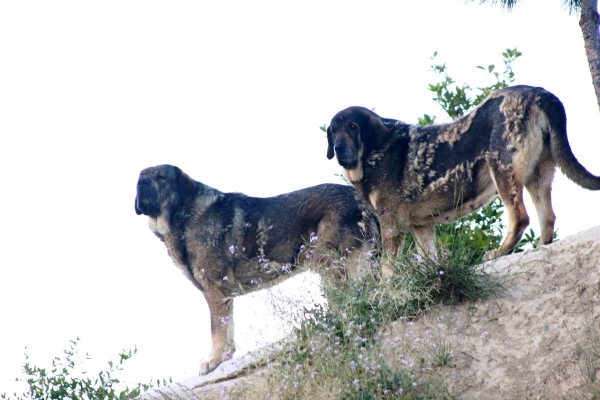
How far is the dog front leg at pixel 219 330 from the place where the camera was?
10547 millimetres

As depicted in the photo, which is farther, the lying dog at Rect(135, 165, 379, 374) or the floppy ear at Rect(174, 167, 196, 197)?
the floppy ear at Rect(174, 167, 196, 197)

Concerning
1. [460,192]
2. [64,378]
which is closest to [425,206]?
[460,192]

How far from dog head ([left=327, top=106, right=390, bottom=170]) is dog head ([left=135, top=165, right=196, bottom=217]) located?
184cm

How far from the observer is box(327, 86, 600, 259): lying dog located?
31.7 feet

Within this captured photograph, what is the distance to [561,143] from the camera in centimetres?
963

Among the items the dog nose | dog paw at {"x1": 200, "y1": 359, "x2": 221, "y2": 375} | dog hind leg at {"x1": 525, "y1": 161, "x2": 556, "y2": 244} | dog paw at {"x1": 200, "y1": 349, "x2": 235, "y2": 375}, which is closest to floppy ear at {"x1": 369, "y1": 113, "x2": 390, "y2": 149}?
dog hind leg at {"x1": 525, "y1": 161, "x2": 556, "y2": 244}

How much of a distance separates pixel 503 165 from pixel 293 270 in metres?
2.55

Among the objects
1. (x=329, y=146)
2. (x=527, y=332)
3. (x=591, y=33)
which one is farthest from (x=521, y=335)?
(x=591, y=33)

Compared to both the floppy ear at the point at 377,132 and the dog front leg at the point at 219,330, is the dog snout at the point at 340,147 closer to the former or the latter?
the floppy ear at the point at 377,132

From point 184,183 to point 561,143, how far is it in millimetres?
4349

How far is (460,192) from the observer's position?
10.1 meters

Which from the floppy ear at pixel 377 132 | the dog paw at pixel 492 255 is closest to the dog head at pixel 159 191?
the floppy ear at pixel 377 132

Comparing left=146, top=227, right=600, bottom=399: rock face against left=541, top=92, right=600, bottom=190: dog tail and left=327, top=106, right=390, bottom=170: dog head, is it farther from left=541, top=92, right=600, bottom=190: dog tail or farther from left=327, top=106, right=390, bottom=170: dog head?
left=327, top=106, right=390, bottom=170: dog head

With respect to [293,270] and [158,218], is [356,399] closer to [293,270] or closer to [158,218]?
[293,270]
